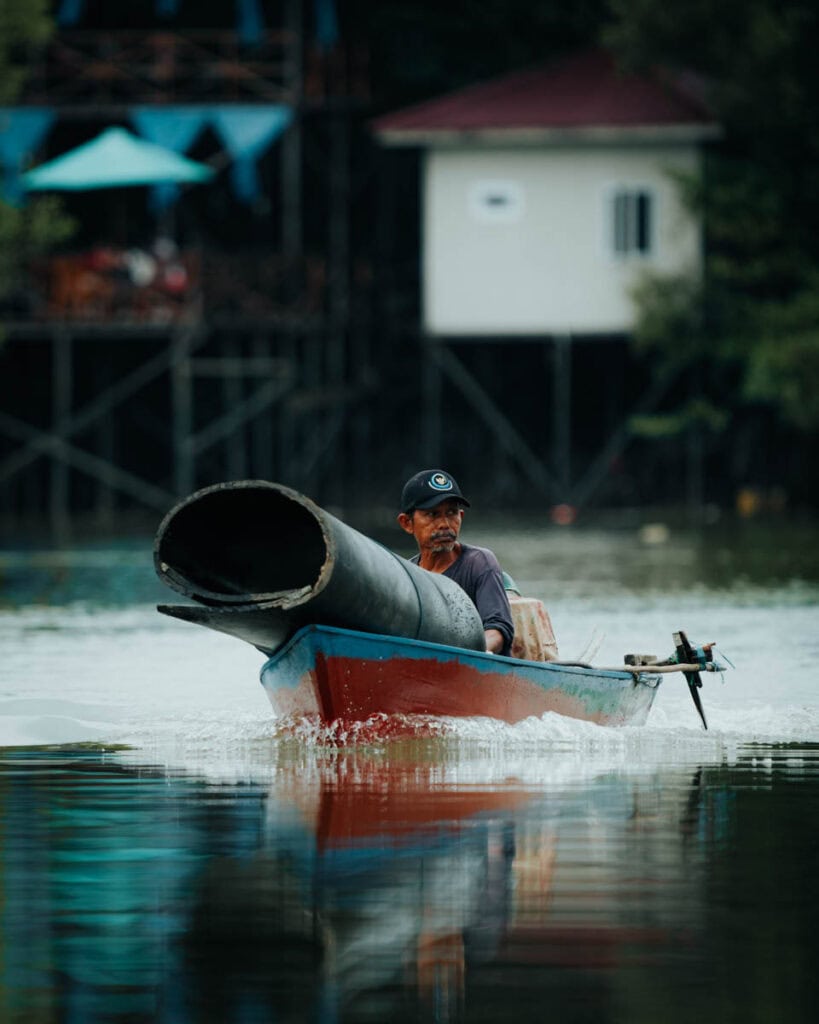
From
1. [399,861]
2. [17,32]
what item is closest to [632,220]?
[17,32]

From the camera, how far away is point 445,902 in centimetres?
878

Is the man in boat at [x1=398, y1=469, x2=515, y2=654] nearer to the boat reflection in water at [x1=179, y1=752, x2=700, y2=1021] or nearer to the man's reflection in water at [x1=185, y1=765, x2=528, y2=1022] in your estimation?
the boat reflection in water at [x1=179, y1=752, x2=700, y2=1021]

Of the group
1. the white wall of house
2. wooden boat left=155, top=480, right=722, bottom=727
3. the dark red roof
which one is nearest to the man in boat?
wooden boat left=155, top=480, right=722, bottom=727

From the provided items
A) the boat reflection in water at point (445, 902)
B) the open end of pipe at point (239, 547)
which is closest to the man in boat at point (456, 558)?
the open end of pipe at point (239, 547)

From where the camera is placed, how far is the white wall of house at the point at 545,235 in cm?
4081

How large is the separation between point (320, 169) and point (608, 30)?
4.99 m

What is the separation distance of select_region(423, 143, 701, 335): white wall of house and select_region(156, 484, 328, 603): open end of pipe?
27.9 metres

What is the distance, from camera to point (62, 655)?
1973cm

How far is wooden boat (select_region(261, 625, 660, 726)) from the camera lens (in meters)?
12.7


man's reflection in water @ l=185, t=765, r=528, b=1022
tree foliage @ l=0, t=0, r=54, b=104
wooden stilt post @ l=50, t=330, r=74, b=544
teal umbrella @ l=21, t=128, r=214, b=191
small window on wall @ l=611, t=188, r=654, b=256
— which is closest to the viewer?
man's reflection in water @ l=185, t=765, r=528, b=1022

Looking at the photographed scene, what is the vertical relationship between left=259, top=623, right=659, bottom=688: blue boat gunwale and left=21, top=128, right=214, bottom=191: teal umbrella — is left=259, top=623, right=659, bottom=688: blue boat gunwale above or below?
below

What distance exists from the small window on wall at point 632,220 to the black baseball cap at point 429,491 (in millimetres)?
27950

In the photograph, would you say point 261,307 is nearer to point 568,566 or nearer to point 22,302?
point 22,302

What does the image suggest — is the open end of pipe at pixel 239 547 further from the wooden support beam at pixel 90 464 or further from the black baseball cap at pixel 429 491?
the wooden support beam at pixel 90 464
